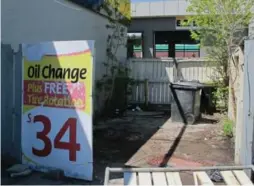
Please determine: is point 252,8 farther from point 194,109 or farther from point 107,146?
point 107,146

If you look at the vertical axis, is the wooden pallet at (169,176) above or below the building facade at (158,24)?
below

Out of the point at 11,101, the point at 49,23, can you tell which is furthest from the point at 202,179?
the point at 49,23

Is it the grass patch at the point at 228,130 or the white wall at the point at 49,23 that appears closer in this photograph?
the white wall at the point at 49,23

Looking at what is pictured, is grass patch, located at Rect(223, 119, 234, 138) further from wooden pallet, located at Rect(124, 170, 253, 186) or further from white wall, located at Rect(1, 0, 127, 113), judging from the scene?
white wall, located at Rect(1, 0, 127, 113)

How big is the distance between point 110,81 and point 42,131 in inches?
202

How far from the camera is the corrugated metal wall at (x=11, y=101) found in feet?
16.0

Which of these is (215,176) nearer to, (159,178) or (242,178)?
(242,178)

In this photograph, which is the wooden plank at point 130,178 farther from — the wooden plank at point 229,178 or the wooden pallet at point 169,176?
the wooden plank at point 229,178

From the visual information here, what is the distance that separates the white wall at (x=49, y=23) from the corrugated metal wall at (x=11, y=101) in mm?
452

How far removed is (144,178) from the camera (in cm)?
350

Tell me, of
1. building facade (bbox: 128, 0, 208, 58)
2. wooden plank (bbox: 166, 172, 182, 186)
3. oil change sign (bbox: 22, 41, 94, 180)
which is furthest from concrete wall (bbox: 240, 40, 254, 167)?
building facade (bbox: 128, 0, 208, 58)

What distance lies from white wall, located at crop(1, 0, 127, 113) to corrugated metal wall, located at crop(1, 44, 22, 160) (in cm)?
45

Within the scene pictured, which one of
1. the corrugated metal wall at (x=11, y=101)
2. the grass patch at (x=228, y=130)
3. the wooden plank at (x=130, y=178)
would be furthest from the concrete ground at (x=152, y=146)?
the wooden plank at (x=130, y=178)

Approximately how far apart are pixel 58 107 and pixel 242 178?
99.0 inches
